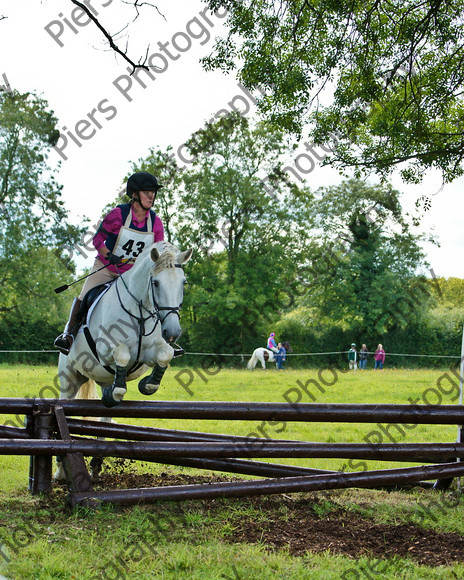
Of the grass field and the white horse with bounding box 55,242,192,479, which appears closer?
the grass field

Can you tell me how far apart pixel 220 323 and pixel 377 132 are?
2288 cm

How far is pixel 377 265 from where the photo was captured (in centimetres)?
3328

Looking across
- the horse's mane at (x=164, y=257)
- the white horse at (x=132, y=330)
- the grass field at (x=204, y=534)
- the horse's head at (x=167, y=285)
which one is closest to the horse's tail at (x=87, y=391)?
the white horse at (x=132, y=330)

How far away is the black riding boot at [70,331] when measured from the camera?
5.41 meters

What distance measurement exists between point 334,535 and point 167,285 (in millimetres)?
2101

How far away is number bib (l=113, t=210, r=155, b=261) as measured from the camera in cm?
519

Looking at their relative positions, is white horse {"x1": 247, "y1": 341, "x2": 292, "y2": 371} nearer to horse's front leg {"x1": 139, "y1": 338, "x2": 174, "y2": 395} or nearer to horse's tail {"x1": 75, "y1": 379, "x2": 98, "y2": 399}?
horse's tail {"x1": 75, "y1": 379, "x2": 98, "y2": 399}

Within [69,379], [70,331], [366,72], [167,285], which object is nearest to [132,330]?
[167,285]

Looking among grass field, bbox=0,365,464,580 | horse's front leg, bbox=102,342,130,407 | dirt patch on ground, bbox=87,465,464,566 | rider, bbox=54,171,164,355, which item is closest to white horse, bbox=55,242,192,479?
horse's front leg, bbox=102,342,130,407

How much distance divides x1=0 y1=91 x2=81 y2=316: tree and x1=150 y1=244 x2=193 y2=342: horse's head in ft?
82.7

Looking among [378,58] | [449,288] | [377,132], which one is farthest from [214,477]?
[449,288]

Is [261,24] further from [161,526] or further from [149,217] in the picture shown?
[161,526]

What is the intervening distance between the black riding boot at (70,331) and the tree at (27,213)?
23805mm

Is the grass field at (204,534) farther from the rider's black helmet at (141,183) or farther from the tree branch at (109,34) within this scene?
the tree branch at (109,34)
